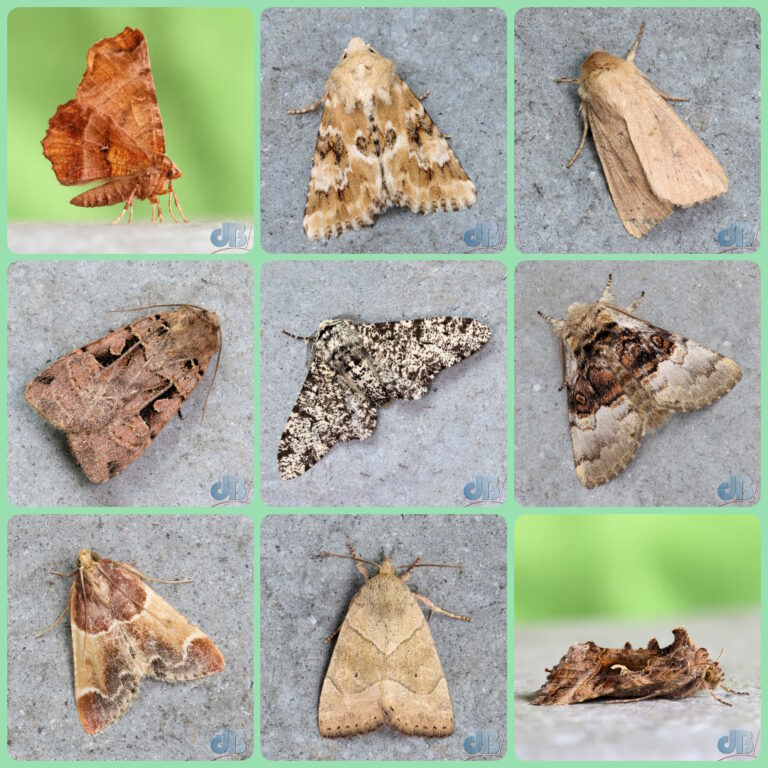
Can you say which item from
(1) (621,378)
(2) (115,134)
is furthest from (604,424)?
(2) (115,134)

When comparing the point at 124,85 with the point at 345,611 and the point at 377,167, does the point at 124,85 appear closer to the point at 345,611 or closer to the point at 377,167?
the point at 377,167

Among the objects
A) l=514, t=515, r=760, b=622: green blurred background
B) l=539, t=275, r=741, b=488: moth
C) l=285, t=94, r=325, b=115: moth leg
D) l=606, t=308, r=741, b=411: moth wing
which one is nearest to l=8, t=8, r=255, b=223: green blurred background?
l=285, t=94, r=325, b=115: moth leg

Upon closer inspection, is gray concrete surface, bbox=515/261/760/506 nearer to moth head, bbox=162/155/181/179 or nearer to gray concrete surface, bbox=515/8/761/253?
gray concrete surface, bbox=515/8/761/253

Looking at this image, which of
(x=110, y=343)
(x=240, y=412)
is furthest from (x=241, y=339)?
(x=110, y=343)

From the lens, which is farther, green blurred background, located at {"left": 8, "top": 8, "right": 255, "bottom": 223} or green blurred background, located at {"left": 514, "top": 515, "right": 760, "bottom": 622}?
green blurred background, located at {"left": 514, "top": 515, "right": 760, "bottom": 622}

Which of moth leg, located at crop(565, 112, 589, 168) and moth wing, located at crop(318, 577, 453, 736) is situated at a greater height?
moth leg, located at crop(565, 112, 589, 168)

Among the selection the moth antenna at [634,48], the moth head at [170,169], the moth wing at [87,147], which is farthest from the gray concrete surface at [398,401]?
the moth antenna at [634,48]

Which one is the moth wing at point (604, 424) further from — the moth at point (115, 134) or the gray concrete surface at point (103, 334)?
the moth at point (115, 134)
